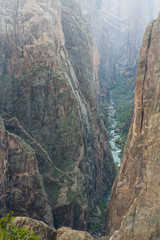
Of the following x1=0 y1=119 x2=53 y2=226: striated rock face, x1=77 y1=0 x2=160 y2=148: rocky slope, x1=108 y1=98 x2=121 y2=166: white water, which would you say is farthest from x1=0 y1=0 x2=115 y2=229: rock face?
x1=77 y1=0 x2=160 y2=148: rocky slope

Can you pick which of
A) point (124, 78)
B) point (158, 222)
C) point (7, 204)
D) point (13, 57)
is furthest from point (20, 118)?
point (124, 78)

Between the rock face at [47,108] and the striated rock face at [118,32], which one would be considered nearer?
the rock face at [47,108]

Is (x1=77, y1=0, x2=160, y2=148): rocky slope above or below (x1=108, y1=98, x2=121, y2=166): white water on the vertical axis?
above

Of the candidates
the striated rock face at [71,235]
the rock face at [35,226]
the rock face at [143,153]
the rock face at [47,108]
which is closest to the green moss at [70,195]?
the rock face at [47,108]

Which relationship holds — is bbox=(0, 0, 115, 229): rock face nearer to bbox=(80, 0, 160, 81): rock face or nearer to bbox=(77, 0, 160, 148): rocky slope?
bbox=(77, 0, 160, 148): rocky slope

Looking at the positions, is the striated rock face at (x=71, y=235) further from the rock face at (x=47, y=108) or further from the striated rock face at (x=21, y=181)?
the rock face at (x=47, y=108)
